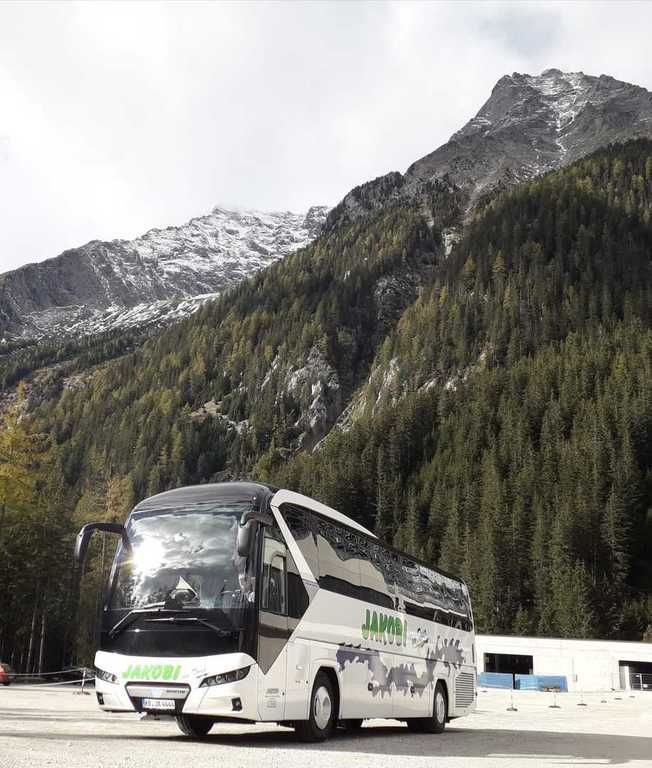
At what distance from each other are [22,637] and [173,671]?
140ft

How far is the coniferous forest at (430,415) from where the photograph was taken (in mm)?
71625

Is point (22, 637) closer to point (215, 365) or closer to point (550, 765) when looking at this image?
point (550, 765)

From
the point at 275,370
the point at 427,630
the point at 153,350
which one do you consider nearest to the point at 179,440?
the point at 275,370

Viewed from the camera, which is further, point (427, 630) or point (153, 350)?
point (153, 350)

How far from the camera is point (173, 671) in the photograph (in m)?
11.6

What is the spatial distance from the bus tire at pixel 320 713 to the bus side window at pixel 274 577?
5.87 ft

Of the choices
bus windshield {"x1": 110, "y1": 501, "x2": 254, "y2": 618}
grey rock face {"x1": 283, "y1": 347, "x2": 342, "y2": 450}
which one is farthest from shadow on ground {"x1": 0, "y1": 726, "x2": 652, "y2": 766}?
grey rock face {"x1": 283, "y1": 347, "x2": 342, "y2": 450}

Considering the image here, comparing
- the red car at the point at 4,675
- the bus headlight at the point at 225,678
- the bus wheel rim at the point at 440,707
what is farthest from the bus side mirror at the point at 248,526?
the red car at the point at 4,675

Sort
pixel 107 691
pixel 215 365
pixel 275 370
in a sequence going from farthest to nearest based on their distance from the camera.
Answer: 1. pixel 215 365
2. pixel 275 370
3. pixel 107 691

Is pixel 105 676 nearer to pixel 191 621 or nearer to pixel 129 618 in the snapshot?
pixel 129 618

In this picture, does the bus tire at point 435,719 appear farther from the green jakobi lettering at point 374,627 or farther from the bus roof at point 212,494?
the bus roof at point 212,494

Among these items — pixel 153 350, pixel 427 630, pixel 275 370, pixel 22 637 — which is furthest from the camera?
pixel 153 350

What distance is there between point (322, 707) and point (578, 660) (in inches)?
2243

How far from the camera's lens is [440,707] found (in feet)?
60.8
